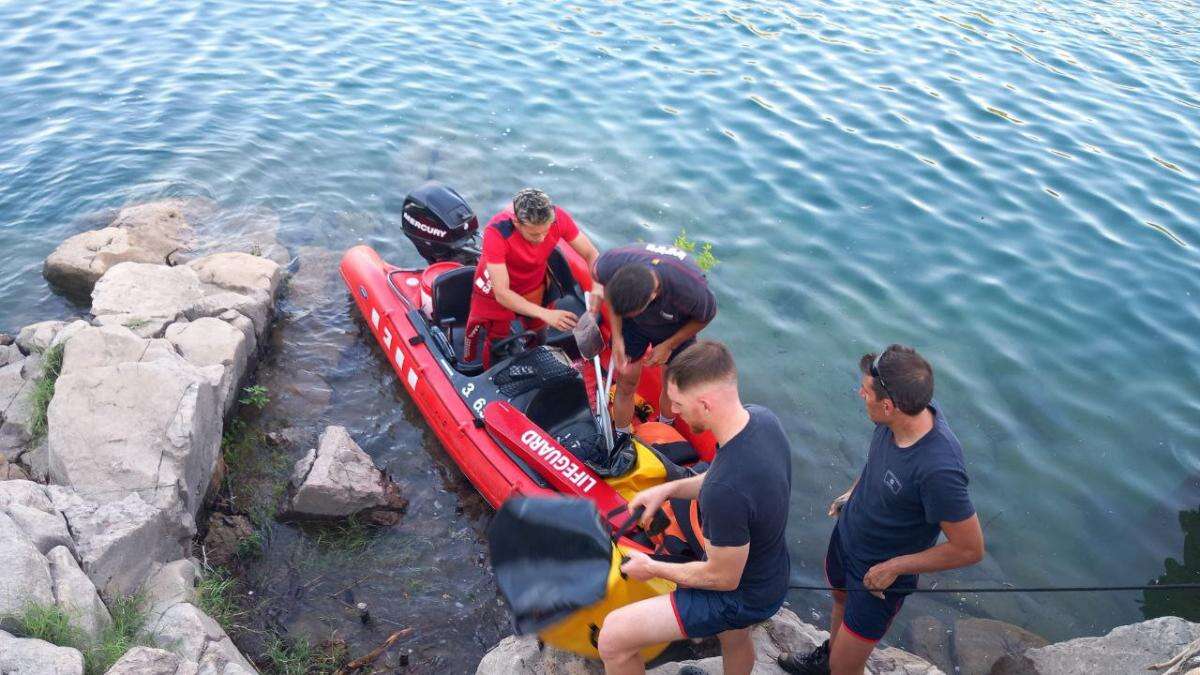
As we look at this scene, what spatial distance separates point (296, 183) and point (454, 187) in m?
1.90

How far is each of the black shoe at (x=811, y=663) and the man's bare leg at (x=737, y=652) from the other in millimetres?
487

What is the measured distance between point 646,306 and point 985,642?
2924mm

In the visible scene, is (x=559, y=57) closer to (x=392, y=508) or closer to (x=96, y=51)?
(x=96, y=51)

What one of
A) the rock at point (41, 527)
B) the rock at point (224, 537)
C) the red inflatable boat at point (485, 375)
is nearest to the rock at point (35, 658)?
the rock at point (41, 527)

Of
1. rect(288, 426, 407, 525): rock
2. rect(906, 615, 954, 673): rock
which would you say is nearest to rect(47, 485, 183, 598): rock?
rect(288, 426, 407, 525): rock

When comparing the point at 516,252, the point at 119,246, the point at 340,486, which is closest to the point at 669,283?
the point at 516,252

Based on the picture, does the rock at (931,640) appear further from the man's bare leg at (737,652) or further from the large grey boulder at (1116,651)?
the man's bare leg at (737,652)

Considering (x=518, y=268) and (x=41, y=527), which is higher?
(x=518, y=268)

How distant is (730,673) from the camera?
4105mm

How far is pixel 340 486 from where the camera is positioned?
5707mm

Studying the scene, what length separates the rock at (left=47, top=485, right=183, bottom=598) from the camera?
174 inches

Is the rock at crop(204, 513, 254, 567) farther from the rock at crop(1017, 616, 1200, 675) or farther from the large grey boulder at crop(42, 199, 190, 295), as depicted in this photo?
the rock at crop(1017, 616, 1200, 675)

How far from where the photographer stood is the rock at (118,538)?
14.5ft

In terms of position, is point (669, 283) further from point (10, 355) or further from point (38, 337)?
point (10, 355)
